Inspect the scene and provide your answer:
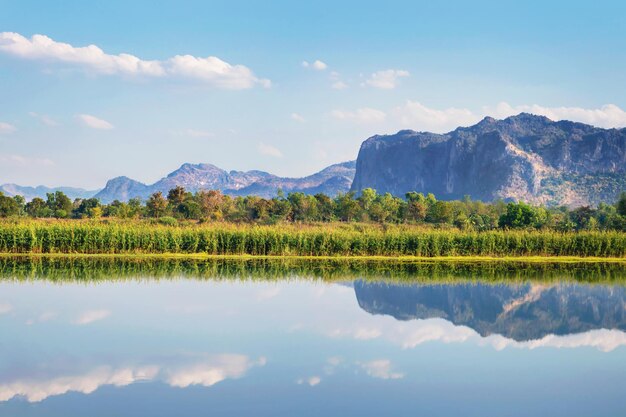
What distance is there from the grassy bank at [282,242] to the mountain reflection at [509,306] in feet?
27.5

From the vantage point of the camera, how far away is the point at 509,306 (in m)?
18.9

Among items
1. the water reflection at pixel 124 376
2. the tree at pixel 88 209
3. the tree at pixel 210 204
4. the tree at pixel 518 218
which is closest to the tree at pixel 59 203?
the tree at pixel 88 209

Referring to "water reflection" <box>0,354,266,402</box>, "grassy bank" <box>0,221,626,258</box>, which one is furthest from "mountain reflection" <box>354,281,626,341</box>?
"grassy bank" <box>0,221,626,258</box>

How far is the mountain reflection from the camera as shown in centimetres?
1648

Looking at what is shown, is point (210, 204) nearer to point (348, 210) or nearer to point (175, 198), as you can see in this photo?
point (175, 198)

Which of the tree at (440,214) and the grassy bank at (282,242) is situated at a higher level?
the tree at (440,214)

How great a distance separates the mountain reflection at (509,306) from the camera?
1648 centimetres

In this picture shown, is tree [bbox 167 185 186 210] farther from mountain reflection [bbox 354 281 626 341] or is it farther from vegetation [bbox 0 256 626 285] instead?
mountain reflection [bbox 354 281 626 341]

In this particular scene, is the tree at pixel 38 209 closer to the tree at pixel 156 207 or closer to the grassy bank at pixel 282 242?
the tree at pixel 156 207

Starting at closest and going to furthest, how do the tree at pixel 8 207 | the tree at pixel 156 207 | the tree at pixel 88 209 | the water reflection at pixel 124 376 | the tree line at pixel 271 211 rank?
1. the water reflection at pixel 124 376
2. the tree at pixel 8 207
3. the tree line at pixel 271 211
4. the tree at pixel 88 209
5. the tree at pixel 156 207

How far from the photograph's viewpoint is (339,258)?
97.9 ft

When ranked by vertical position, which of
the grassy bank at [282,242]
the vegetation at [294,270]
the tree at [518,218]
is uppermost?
the tree at [518,218]

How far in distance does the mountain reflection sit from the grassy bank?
27.5 feet

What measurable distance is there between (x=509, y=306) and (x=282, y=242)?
44.9ft
